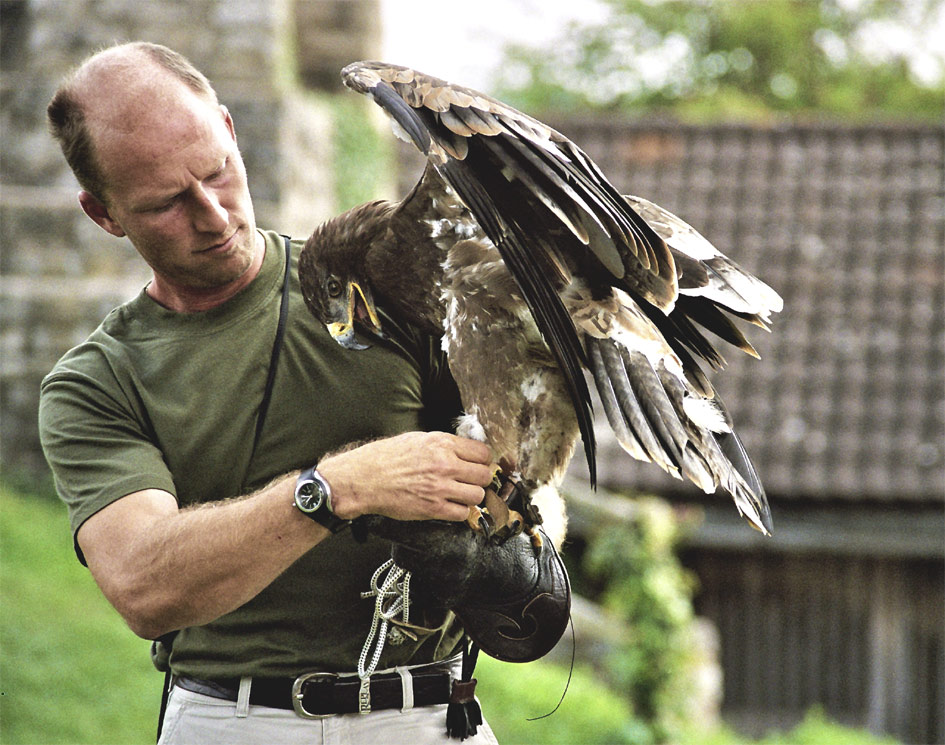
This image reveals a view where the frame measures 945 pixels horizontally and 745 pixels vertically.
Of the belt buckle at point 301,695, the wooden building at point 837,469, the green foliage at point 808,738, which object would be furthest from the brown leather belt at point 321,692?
the wooden building at point 837,469

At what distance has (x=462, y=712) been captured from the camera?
2123mm

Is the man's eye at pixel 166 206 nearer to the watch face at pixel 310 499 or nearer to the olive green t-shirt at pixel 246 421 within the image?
the olive green t-shirt at pixel 246 421

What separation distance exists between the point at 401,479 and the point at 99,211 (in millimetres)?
941

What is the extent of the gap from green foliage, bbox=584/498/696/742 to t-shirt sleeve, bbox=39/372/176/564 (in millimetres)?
4231

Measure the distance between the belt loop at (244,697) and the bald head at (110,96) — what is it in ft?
3.39

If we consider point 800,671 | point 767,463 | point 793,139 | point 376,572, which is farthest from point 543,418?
point 793,139

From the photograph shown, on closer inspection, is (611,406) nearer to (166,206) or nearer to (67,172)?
(166,206)

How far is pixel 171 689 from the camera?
222 cm

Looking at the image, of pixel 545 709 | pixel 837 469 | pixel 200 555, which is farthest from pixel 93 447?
pixel 837 469

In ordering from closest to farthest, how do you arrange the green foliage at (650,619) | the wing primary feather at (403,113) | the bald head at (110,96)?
the wing primary feather at (403,113)
the bald head at (110,96)
the green foliage at (650,619)

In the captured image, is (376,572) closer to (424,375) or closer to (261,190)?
(424,375)

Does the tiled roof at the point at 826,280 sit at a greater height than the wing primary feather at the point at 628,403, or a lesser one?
greater

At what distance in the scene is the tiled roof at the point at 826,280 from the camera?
762 cm

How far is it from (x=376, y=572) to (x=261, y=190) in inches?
220
